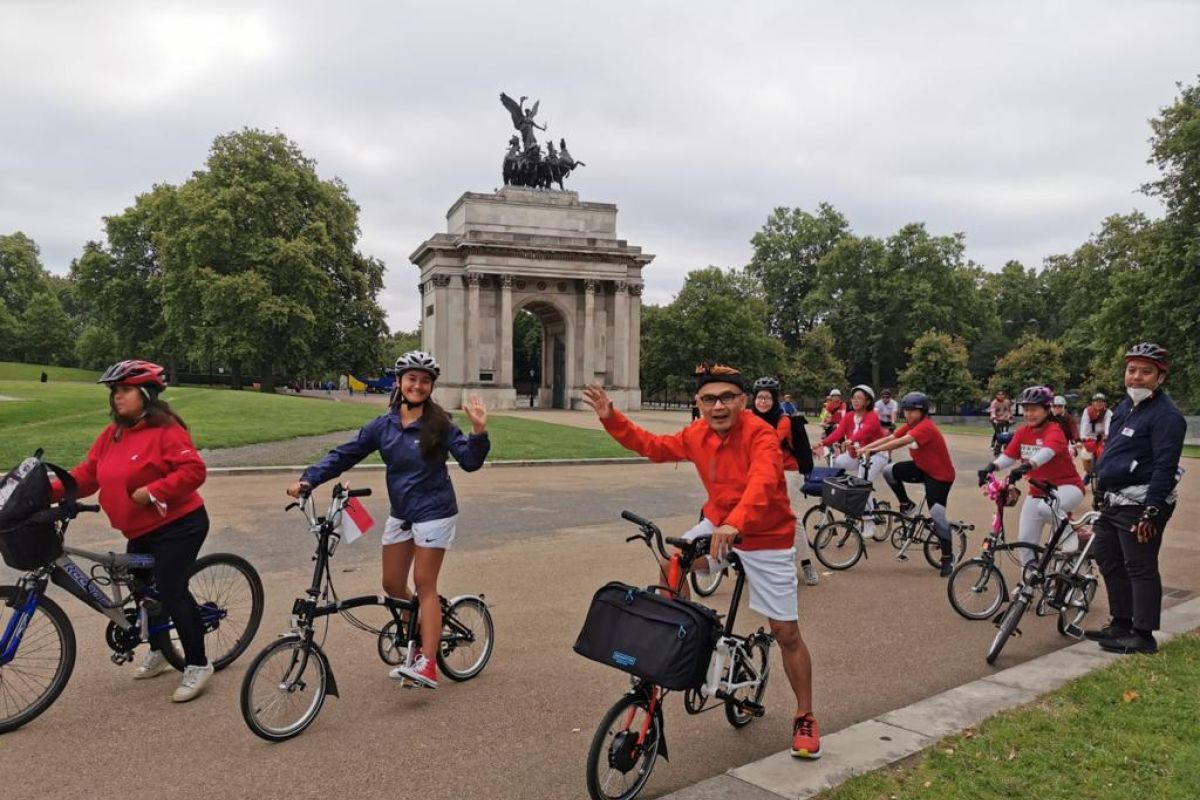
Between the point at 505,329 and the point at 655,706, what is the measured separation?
49.6 metres

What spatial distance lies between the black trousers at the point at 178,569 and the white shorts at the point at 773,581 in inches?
130

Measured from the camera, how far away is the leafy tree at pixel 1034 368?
6322 cm

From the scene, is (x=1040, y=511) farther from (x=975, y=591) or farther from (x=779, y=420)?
(x=779, y=420)

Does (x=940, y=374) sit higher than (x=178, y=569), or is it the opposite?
(x=940, y=374)

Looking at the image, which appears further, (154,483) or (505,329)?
(505,329)

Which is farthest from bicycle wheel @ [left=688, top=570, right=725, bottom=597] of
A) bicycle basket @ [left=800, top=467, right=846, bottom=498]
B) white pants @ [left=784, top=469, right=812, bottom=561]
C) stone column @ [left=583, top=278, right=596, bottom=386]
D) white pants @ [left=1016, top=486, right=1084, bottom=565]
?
stone column @ [left=583, top=278, right=596, bottom=386]

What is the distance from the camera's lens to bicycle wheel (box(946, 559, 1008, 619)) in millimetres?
7512

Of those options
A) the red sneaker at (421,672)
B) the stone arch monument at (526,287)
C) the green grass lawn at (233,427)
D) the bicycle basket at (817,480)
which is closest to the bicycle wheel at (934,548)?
the bicycle basket at (817,480)

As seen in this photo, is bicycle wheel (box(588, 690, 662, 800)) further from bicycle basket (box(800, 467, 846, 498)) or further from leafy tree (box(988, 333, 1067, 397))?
leafy tree (box(988, 333, 1067, 397))

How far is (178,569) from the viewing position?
5.17 m

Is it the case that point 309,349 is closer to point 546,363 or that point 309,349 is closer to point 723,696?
point 546,363

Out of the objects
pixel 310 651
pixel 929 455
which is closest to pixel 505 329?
pixel 929 455

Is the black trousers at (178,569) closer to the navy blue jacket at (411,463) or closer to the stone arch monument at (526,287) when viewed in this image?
the navy blue jacket at (411,463)

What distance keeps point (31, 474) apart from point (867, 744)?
476 centimetres
